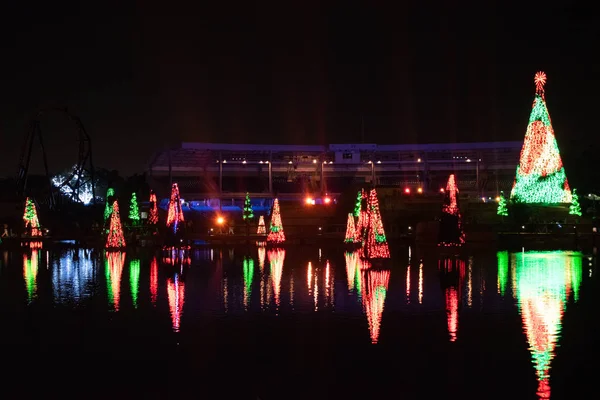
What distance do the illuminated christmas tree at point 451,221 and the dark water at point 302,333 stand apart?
25.4 ft

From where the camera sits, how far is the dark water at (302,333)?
10.9 metres

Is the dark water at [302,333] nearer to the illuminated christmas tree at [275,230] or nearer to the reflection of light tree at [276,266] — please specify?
the reflection of light tree at [276,266]

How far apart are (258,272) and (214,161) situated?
5725cm

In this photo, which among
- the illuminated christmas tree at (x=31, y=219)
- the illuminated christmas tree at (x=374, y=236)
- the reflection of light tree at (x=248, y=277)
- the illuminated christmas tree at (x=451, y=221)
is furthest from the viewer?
the illuminated christmas tree at (x=31, y=219)

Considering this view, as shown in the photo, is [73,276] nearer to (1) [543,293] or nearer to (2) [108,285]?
(2) [108,285]

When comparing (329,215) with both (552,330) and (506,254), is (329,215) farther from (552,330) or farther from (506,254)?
(552,330)

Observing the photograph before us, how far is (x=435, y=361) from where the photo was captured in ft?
39.9

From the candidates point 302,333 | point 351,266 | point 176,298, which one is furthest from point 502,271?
point 302,333

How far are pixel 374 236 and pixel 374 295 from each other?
877cm

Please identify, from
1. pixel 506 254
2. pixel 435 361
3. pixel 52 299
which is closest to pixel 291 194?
pixel 506 254

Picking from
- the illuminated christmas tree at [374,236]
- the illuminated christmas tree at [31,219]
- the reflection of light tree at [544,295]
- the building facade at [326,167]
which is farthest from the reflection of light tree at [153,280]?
the building facade at [326,167]

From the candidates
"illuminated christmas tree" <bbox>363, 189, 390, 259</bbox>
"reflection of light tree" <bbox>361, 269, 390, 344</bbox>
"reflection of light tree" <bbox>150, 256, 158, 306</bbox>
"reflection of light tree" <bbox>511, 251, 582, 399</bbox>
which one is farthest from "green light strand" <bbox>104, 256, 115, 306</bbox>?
"reflection of light tree" <bbox>511, 251, 582, 399</bbox>

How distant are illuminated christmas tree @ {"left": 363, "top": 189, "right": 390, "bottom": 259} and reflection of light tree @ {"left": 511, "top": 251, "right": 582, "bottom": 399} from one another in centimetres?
452

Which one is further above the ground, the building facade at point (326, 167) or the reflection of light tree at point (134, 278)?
the building facade at point (326, 167)
